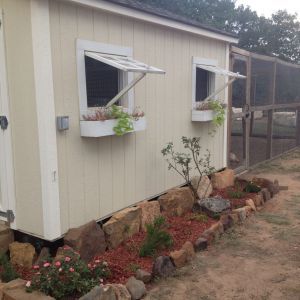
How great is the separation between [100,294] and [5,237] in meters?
1.39

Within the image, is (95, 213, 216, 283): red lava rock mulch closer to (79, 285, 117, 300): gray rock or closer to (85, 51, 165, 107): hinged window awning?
(79, 285, 117, 300): gray rock

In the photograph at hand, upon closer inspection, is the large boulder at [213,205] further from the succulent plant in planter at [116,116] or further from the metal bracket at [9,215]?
the metal bracket at [9,215]

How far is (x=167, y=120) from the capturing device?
5504mm

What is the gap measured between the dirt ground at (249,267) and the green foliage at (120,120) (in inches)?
59.6

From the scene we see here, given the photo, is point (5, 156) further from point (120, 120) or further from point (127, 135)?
point (127, 135)

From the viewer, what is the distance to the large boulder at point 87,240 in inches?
149

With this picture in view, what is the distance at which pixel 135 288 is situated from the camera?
3328 millimetres

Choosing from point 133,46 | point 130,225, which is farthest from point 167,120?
point 130,225

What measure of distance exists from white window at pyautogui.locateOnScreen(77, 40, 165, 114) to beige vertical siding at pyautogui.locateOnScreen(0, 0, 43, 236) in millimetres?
549

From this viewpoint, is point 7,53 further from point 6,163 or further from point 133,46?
point 133,46

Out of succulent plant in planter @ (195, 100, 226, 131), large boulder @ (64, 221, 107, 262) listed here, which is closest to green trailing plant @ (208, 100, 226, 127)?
succulent plant in planter @ (195, 100, 226, 131)

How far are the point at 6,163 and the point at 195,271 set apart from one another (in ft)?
6.98

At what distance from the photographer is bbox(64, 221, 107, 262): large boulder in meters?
3.78

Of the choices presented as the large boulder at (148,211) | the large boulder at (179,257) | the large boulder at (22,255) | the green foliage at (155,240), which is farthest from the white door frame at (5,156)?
the large boulder at (179,257)
